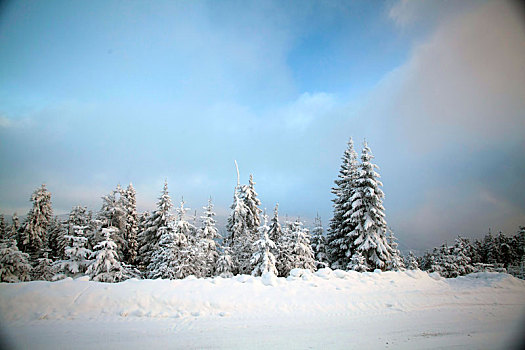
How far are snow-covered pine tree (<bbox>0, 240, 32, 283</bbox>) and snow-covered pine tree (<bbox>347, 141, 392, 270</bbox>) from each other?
29.6 meters

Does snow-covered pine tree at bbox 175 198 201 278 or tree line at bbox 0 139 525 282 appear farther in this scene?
snow-covered pine tree at bbox 175 198 201 278

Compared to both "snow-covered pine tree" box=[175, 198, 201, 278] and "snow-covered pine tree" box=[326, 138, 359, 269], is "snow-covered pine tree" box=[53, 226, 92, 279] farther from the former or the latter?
"snow-covered pine tree" box=[326, 138, 359, 269]

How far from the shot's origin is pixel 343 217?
2269cm

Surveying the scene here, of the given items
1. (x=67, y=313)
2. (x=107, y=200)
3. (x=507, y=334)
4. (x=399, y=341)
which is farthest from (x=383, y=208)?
(x=107, y=200)

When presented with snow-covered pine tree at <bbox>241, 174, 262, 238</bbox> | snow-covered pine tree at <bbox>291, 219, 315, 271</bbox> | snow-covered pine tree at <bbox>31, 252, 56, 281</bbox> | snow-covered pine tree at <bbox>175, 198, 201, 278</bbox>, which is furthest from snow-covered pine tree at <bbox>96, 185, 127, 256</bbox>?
snow-covered pine tree at <bbox>291, 219, 315, 271</bbox>

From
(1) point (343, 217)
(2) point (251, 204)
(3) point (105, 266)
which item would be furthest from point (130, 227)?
(1) point (343, 217)

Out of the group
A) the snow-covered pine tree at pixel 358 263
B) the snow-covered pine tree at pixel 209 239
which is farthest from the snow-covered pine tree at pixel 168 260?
the snow-covered pine tree at pixel 358 263

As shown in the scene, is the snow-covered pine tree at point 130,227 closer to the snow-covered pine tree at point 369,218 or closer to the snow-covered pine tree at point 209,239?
the snow-covered pine tree at point 209,239

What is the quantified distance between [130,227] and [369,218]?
29691mm

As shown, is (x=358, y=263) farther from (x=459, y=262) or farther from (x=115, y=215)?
(x=115, y=215)

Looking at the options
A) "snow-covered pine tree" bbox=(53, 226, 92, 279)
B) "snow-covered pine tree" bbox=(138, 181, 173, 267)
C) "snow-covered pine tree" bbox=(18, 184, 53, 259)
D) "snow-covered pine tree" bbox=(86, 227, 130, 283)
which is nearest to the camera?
"snow-covered pine tree" bbox=(86, 227, 130, 283)

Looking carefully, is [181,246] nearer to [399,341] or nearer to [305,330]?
[305,330]

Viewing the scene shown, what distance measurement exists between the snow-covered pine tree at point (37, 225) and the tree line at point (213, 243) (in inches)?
4.1

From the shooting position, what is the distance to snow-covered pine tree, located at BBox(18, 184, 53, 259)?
3009 centimetres
